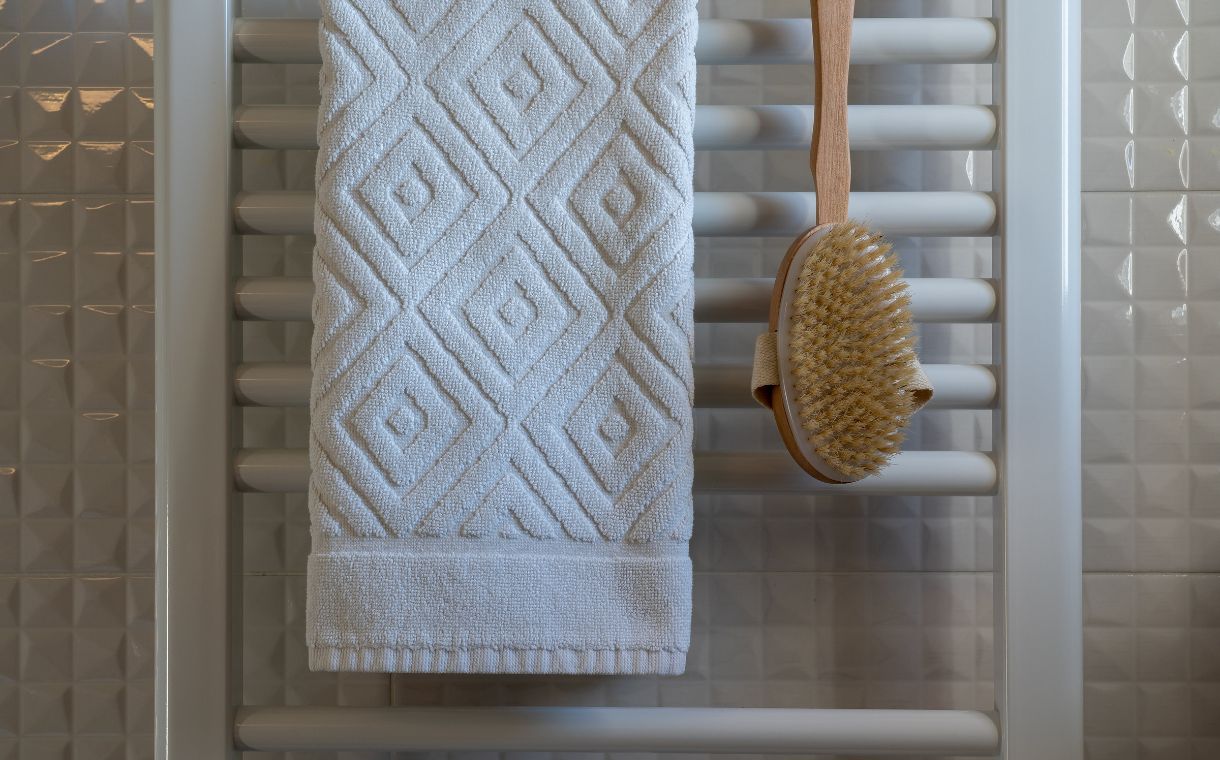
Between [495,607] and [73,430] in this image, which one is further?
[73,430]

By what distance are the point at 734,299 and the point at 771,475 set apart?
10 cm

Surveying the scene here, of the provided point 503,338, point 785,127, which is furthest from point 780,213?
point 503,338

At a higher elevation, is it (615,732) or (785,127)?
(785,127)

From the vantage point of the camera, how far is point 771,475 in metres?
0.47

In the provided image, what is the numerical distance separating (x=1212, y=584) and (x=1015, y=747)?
21 centimetres

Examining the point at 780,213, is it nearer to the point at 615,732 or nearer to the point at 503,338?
the point at 503,338

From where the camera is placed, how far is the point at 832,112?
1.45ft

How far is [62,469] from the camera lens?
56 centimetres

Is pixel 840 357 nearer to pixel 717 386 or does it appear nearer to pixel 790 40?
pixel 717 386

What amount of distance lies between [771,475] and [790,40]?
0.25m

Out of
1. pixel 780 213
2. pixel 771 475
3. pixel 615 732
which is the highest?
pixel 780 213

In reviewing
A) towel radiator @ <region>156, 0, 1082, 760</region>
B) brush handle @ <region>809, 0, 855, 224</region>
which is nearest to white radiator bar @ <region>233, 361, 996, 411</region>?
towel radiator @ <region>156, 0, 1082, 760</region>

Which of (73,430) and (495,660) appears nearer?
(495,660)

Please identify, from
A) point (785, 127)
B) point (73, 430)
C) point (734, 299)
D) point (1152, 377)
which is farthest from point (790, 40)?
point (73, 430)
